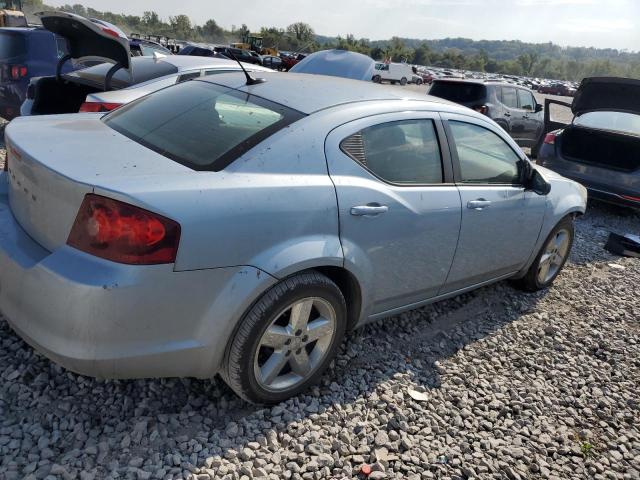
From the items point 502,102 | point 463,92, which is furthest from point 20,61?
point 502,102

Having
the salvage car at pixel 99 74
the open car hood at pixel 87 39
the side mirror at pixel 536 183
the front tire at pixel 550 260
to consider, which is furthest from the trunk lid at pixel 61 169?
the front tire at pixel 550 260

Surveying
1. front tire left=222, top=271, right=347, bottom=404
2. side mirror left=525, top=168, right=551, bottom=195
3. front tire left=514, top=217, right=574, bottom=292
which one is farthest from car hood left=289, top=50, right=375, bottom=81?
front tire left=222, top=271, right=347, bottom=404

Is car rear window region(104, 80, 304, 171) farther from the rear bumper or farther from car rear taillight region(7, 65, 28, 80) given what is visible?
the rear bumper

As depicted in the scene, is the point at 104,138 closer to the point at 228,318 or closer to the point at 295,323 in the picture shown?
the point at 228,318

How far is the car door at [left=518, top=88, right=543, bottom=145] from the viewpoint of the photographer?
36.9ft

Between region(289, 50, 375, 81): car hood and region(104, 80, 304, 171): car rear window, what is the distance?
730 centimetres

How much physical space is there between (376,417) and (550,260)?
8.52 feet

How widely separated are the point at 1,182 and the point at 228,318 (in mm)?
1557

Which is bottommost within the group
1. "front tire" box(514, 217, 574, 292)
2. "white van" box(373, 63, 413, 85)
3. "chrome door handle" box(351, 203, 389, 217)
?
"white van" box(373, 63, 413, 85)

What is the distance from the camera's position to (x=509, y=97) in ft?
35.8

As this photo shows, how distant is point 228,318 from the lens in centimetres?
222

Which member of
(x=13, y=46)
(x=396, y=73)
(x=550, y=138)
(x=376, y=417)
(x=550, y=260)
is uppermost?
(x=13, y=46)

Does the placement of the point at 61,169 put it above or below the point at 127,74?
above

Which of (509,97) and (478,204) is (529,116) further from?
(478,204)
